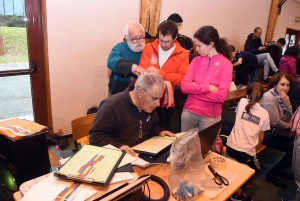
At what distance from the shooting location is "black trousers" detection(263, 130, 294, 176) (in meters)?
2.52

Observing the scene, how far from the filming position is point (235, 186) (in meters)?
1.22

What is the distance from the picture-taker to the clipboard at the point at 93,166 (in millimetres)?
927

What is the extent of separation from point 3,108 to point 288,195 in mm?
3255

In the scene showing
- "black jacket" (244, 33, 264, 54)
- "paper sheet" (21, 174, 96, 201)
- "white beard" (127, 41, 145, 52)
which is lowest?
"paper sheet" (21, 174, 96, 201)

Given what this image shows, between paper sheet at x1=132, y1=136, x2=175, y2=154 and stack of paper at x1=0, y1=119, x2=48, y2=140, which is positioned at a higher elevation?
paper sheet at x1=132, y1=136, x2=175, y2=154

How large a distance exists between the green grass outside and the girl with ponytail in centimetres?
240

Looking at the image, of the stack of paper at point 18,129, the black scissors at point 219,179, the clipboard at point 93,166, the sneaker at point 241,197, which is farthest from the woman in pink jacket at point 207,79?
the stack of paper at point 18,129

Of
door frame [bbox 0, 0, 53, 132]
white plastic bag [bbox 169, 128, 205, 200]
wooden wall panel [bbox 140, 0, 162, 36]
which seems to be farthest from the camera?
wooden wall panel [bbox 140, 0, 162, 36]

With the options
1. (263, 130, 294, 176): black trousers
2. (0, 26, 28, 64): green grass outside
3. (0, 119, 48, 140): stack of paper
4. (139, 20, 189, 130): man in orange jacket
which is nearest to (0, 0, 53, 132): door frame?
(0, 26, 28, 64): green grass outside

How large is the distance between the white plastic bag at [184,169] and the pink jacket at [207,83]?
854mm

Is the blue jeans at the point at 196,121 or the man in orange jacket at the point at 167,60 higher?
the man in orange jacket at the point at 167,60

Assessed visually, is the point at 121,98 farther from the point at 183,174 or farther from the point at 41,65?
the point at 41,65

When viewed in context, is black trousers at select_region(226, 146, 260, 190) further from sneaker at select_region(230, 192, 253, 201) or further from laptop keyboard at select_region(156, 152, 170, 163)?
laptop keyboard at select_region(156, 152, 170, 163)

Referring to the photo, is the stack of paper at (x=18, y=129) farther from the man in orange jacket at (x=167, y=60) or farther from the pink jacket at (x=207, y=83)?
the pink jacket at (x=207, y=83)
